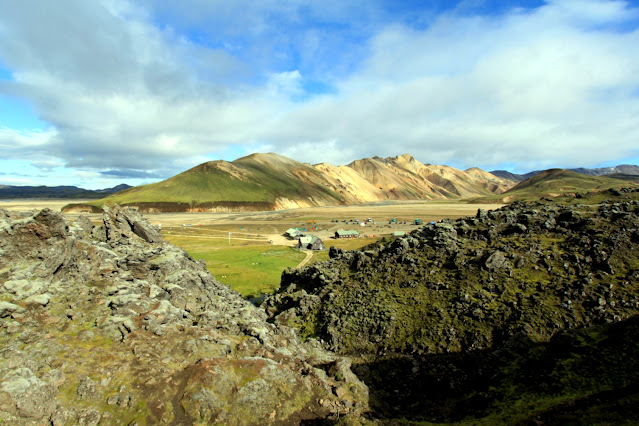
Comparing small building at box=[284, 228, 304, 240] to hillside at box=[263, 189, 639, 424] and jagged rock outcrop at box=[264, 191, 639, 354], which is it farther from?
jagged rock outcrop at box=[264, 191, 639, 354]

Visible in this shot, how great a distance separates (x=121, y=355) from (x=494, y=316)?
26.7 meters

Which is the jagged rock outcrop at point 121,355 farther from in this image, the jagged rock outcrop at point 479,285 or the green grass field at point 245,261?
the green grass field at point 245,261

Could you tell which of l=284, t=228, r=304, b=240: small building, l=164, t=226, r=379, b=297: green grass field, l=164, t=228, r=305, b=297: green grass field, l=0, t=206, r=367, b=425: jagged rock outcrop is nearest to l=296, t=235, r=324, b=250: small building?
l=164, t=226, r=379, b=297: green grass field

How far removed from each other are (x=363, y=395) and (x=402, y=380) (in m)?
5.28

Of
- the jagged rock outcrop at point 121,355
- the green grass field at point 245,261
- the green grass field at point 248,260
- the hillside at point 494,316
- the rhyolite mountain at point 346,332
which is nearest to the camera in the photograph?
the jagged rock outcrop at point 121,355

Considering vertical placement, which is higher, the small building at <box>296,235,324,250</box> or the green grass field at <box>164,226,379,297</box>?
the small building at <box>296,235,324,250</box>

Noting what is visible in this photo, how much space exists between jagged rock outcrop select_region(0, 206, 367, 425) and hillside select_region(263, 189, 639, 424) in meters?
5.92

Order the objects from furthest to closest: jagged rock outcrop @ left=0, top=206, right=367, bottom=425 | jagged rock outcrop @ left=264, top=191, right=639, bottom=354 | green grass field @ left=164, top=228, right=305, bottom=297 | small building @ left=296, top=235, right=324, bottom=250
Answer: small building @ left=296, top=235, right=324, bottom=250 → green grass field @ left=164, top=228, right=305, bottom=297 → jagged rock outcrop @ left=264, top=191, right=639, bottom=354 → jagged rock outcrop @ left=0, top=206, right=367, bottom=425

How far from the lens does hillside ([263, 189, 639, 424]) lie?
19109mm

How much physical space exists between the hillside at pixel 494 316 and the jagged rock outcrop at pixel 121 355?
592 cm

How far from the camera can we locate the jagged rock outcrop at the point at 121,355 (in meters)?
14.6

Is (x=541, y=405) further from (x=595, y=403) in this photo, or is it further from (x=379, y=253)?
(x=379, y=253)

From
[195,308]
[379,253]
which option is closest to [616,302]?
[379,253]

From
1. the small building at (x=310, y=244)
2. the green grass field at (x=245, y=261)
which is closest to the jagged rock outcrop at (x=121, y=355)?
the green grass field at (x=245, y=261)
